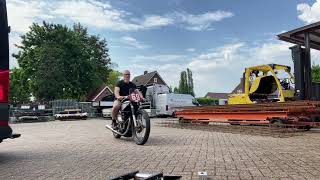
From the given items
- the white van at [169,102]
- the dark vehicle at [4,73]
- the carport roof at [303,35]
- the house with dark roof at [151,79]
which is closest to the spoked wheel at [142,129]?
the dark vehicle at [4,73]

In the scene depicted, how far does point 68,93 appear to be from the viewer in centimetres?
5959

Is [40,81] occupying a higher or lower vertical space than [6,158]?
higher

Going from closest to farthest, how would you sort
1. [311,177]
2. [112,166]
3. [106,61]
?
1. [311,177]
2. [112,166]
3. [106,61]

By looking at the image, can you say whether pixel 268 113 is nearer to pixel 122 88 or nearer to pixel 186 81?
pixel 122 88

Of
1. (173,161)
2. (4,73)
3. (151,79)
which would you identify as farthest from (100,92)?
(173,161)

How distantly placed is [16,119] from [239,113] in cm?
2613

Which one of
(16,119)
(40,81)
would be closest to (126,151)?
(16,119)

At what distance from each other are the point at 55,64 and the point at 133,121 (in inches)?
1872

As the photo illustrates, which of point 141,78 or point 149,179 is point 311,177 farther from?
point 141,78

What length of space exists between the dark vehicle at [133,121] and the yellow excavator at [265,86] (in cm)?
756

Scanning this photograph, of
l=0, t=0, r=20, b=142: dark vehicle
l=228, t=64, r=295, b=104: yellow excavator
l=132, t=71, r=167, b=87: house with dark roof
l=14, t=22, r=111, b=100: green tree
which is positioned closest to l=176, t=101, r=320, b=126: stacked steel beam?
l=228, t=64, r=295, b=104: yellow excavator

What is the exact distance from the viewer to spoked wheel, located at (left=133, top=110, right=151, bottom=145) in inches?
346

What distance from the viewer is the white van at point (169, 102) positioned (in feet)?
112

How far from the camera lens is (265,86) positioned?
1662 centimetres
